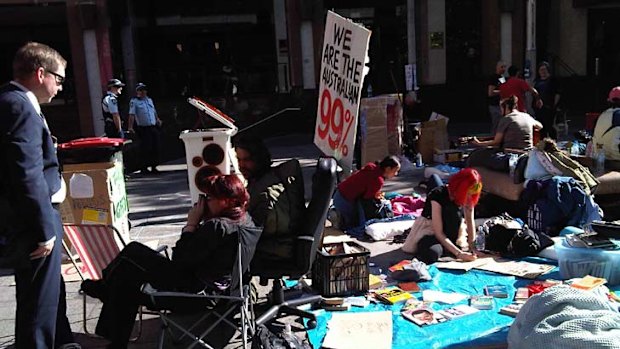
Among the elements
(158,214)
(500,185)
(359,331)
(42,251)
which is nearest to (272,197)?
(359,331)

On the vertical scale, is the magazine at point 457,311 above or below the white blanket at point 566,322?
below

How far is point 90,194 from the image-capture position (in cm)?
545

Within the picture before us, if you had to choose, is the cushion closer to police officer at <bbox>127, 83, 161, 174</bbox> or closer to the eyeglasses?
the eyeglasses

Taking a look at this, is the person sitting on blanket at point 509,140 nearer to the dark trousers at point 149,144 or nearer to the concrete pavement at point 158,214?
the concrete pavement at point 158,214

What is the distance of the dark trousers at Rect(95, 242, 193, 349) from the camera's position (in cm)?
346

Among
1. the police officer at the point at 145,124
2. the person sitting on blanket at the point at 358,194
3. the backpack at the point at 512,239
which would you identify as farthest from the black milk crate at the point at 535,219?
the police officer at the point at 145,124

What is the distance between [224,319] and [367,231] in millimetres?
2941

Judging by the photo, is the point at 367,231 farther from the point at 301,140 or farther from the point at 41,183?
the point at 301,140

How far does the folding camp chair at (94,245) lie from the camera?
3.90 m

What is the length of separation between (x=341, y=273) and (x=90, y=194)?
245 centimetres

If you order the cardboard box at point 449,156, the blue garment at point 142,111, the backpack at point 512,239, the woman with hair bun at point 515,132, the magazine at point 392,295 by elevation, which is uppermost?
the blue garment at point 142,111

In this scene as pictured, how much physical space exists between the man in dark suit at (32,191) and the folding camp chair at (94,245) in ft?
1.66

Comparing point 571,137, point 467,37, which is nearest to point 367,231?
point 571,137

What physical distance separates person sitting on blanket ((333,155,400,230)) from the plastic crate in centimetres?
183
